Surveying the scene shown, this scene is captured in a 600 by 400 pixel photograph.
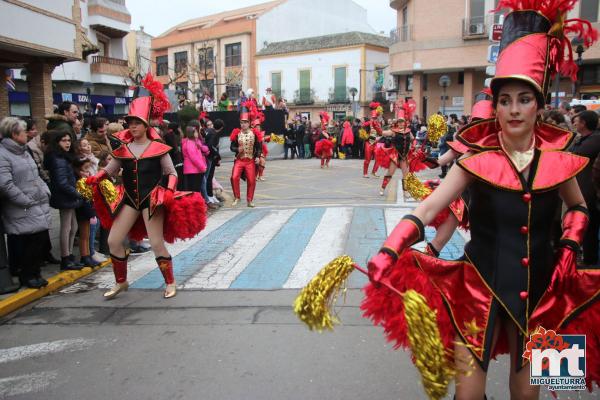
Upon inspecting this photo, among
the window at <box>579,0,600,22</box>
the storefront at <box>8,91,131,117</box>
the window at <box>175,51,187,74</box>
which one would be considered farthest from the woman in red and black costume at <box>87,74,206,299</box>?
the window at <box>175,51,187,74</box>

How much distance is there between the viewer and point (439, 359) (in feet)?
7.25

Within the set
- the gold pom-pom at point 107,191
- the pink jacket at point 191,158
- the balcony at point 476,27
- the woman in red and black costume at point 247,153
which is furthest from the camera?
the balcony at point 476,27

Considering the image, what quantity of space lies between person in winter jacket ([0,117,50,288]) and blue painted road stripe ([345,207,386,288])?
3.62 meters

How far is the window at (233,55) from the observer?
2020 inches

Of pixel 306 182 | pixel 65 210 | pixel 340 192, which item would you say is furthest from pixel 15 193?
pixel 306 182

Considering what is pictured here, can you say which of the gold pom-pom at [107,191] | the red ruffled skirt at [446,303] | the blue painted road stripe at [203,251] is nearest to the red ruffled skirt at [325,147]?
the blue painted road stripe at [203,251]

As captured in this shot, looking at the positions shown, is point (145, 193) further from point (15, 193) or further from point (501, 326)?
point (501, 326)

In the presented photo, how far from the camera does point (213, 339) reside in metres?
4.71

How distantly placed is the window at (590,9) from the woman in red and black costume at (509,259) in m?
29.1

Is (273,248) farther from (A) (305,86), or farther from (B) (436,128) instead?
(A) (305,86)

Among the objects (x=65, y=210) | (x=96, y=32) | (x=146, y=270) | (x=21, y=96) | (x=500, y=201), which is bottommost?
(x=146, y=270)

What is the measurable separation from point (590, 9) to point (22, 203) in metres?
29.5

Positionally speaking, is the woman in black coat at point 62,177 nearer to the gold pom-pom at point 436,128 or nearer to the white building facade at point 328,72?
the gold pom-pom at point 436,128

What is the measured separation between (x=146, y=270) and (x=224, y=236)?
1998 millimetres
